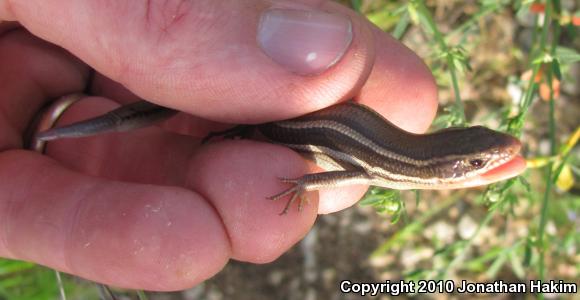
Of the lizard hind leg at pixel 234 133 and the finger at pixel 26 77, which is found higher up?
the finger at pixel 26 77

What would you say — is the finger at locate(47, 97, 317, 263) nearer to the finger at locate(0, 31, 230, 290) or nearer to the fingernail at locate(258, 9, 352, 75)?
the finger at locate(0, 31, 230, 290)

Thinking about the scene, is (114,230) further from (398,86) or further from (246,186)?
(398,86)

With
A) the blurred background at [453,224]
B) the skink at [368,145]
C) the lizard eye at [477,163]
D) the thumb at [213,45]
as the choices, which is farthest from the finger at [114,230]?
the blurred background at [453,224]

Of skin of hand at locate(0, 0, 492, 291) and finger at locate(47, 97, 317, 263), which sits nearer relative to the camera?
skin of hand at locate(0, 0, 492, 291)

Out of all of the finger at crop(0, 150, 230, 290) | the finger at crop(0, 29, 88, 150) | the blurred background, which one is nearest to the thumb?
the finger at crop(0, 150, 230, 290)

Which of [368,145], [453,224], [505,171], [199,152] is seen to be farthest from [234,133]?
[453,224]

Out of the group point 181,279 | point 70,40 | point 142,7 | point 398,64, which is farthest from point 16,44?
point 398,64

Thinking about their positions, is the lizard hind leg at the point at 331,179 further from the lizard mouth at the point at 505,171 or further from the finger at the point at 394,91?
the lizard mouth at the point at 505,171

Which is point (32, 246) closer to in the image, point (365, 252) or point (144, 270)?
point (144, 270)
